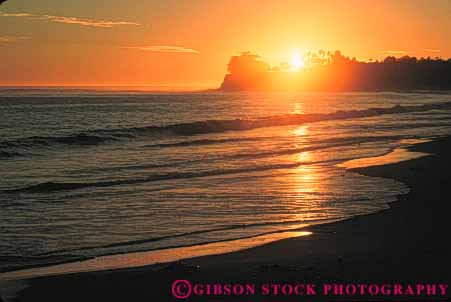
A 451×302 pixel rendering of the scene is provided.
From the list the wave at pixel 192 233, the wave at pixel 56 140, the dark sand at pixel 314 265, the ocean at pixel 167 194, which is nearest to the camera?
the dark sand at pixel 314 265

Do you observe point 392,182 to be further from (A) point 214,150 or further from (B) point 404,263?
(A) point 214,150

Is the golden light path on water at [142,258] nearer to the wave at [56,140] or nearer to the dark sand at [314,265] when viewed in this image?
the dark sand at [314,265]

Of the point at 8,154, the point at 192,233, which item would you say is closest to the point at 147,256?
the point at 192,233

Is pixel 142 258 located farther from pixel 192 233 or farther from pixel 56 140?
pixel 56 140

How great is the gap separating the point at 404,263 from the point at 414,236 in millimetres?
1908

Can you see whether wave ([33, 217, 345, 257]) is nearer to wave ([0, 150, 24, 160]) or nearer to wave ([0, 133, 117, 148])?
wave ([0, 150, 24, 160])

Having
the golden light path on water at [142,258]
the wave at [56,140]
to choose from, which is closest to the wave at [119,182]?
the golden light path on water at [142,258]

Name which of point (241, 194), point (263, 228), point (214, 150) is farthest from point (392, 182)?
point (214, 150)

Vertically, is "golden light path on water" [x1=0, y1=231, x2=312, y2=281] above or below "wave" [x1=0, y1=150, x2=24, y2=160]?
above

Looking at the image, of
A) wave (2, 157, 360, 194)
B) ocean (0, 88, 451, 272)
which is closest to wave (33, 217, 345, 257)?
ocean (0, 88, 451, 272)

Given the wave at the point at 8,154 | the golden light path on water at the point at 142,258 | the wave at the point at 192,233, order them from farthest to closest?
the wave at the point at 8,154, the wave at the point at 192,233, the golden light path on water at the point at 142,258

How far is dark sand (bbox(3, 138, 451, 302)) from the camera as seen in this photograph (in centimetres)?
725

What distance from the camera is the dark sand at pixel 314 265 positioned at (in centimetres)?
725

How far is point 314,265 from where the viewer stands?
8172mm
